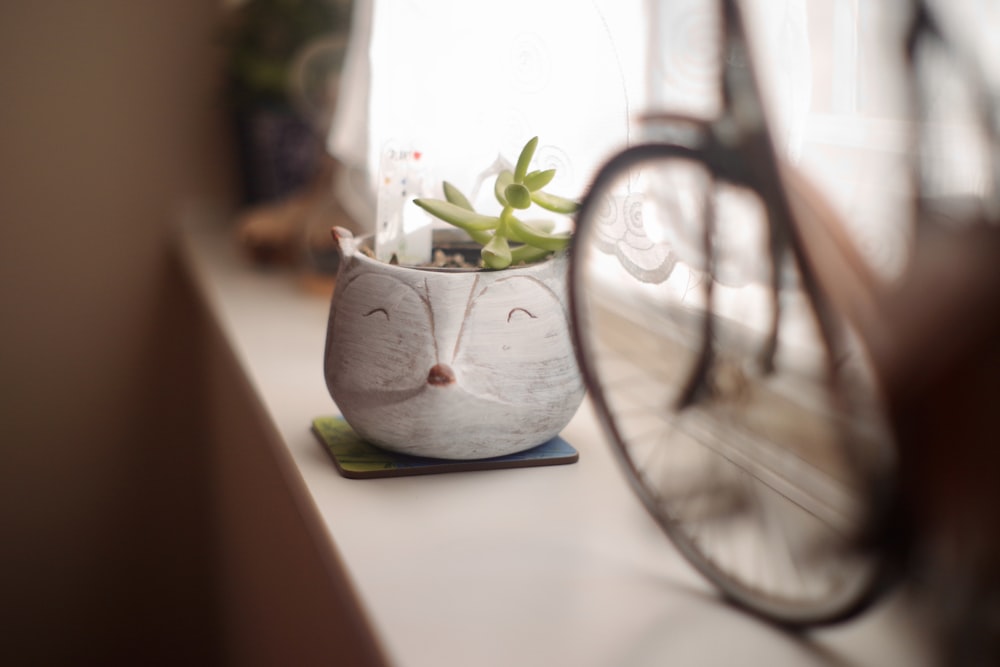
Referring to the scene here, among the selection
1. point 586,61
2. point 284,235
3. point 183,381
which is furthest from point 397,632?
point 183,381

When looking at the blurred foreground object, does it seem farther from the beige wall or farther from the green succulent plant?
the beige wall

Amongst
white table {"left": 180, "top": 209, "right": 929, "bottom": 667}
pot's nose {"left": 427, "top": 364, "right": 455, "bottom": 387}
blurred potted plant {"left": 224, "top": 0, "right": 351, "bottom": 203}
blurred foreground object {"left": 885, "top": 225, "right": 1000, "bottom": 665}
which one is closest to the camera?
blurred foreground object {"left": 885, "top": 225, "right": 1000, "bottom": 665}

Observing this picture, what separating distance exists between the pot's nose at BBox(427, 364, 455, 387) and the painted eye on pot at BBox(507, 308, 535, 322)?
0.06 meters

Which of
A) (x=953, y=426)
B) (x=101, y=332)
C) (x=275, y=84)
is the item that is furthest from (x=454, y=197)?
(x=101, y=332)

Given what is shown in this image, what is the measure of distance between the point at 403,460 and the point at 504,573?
0.16 meters

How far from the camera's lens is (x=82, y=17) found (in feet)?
5.77

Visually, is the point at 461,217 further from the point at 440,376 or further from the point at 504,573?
the point at 504,573

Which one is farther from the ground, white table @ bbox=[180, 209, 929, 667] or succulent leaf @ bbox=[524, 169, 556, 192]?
succulent leaf @ bbox=[524, 169, 556, 192]

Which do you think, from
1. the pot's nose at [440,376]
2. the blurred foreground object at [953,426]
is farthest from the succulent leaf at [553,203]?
the blurred foreground object at [953,426]

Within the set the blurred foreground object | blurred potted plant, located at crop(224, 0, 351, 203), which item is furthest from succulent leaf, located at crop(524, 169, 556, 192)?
blurred potted plant, located at crop(224, 0, 351, 203)

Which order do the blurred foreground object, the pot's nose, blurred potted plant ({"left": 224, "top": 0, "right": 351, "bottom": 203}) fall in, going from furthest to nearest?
blurred potted plant ({"left": 224, "top": 0, "right": 351, "bottom": 203}), the pot's nose, the blurred foreground object

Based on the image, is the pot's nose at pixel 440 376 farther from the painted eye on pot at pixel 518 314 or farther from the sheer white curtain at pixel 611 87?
the sheer white curtain at pixel 611 87

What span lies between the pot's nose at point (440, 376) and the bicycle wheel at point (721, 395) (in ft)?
0.31

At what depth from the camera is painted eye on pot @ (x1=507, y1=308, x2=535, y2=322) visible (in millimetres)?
651
